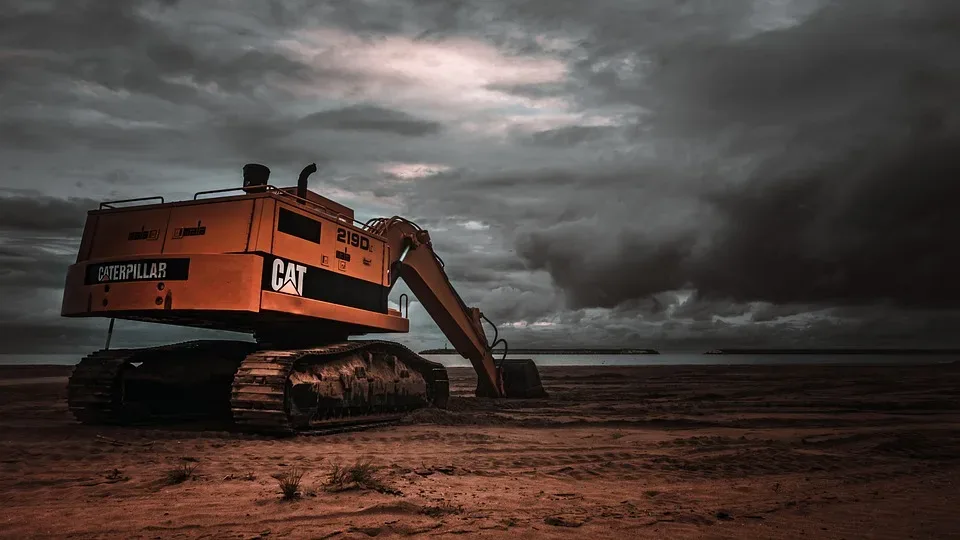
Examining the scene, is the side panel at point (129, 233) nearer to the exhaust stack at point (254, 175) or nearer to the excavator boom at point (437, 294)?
the exhaust stack at point (254, 175)

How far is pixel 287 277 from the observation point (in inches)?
393

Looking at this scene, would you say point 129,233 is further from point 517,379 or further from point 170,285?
point 517,379

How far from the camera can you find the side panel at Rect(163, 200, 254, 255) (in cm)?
979

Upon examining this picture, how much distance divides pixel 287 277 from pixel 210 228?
143 cm

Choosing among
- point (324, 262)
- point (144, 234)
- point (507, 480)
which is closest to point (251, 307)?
point (324, 262)

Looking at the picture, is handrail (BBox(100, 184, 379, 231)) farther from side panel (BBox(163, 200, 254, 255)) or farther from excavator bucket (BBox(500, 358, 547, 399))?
excavator bucket (BBox(500, 358, 547, 399))

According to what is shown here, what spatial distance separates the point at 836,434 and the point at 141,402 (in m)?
12.2

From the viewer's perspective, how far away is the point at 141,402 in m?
11.5

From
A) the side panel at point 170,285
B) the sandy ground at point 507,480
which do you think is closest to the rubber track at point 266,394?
the sandy ground at point 507,480

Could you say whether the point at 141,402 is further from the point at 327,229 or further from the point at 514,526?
the point at 514,526

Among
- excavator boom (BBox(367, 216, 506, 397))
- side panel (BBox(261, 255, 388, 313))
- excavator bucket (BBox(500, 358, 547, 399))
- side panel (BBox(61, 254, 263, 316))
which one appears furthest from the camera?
excavator bucket (BBox(500, 358, 547, 399))

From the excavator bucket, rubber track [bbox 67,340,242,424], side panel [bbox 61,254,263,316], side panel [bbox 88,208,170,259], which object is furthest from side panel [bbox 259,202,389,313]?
the excavator bucket

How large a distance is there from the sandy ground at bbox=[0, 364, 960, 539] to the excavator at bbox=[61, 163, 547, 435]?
0.75 m

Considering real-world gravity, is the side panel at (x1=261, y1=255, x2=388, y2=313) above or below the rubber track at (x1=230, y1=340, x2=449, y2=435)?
above
